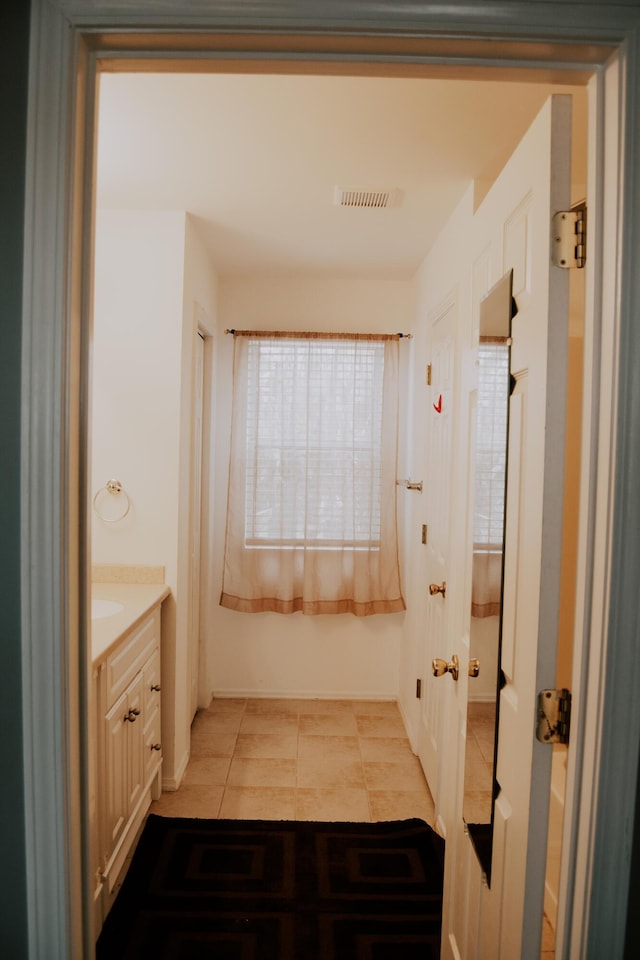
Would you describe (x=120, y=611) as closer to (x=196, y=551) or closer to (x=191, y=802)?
(x=191, y=802)

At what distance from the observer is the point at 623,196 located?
865mm

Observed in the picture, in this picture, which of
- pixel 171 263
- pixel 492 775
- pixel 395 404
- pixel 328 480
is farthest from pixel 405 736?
pixel 171 263

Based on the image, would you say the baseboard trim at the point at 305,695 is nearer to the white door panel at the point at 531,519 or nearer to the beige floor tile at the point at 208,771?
the beige floor tile at the point at 208,771

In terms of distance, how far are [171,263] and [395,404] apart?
5.22 ft

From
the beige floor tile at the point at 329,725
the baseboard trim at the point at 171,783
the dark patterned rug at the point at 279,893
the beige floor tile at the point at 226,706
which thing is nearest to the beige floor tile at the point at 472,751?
the dark patterned rug at the point at 279,893

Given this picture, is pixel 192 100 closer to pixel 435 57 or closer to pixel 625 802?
pixel 435 57

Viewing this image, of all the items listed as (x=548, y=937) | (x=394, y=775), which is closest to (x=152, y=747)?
(x=394, y=775)

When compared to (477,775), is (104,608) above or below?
above

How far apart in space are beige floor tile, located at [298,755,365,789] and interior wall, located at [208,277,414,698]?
2.59 feet

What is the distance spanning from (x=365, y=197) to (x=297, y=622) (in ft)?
8.35

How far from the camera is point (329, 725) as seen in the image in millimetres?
3646

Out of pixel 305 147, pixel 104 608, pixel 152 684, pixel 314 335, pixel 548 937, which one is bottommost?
pixel 548 937

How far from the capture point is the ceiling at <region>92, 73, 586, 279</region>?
1.77 metres

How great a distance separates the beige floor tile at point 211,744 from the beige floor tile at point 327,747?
38 cm
